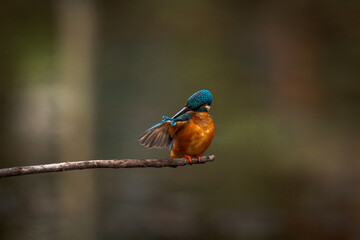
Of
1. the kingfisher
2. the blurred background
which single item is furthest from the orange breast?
the blurred background

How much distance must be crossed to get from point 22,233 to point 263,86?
4.59 meters

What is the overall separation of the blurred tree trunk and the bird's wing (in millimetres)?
4061

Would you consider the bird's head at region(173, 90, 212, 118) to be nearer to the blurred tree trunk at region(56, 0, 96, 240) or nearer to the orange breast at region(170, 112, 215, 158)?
the orange breast at region(170, 112, 215, 158)

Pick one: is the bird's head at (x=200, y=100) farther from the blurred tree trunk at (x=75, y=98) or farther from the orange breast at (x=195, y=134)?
the blurred tree trunk at (x=75, y=98)

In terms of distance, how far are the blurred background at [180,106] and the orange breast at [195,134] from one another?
10.8ft

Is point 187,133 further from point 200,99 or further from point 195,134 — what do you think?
point 200,99

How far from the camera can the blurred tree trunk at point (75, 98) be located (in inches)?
194

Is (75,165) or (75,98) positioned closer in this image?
(75,165)

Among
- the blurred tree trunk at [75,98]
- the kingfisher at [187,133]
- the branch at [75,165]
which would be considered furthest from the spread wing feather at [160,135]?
the blurred tree trunk at [75,98]

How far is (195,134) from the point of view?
3.28ft

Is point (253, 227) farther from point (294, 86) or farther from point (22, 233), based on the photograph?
point (294, 86)

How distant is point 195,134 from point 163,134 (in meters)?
0.08

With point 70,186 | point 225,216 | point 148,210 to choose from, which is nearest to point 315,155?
point 225,216

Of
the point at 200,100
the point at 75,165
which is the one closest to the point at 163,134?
the point at 200,100
